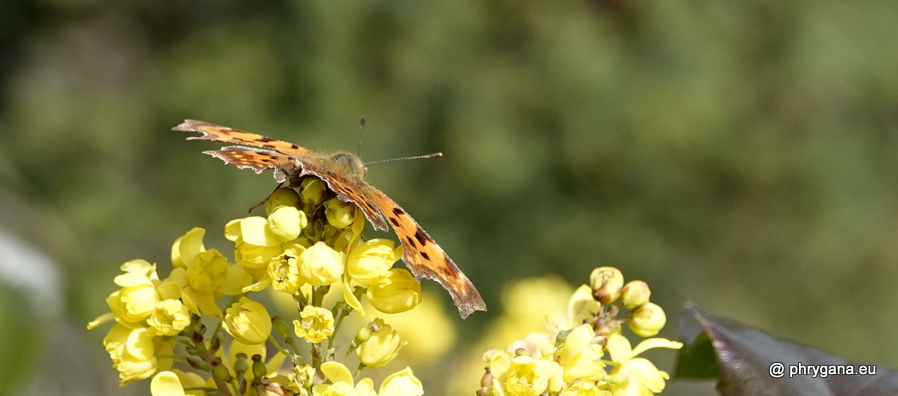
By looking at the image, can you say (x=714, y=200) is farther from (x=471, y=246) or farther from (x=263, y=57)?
(x=263, y=57)

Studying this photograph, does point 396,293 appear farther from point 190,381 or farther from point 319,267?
point 190,381

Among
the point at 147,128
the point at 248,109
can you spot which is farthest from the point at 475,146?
the point at 147,128

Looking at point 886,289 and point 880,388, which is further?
point 886,289

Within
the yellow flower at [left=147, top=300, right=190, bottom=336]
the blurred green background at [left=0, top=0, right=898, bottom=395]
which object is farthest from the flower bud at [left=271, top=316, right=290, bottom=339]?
the blurred green background at [left=0, top=0, right=898, bottom=395]

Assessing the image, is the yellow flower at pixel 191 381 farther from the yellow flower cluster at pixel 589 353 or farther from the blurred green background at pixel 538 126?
the blurred green background at pixel 538 126

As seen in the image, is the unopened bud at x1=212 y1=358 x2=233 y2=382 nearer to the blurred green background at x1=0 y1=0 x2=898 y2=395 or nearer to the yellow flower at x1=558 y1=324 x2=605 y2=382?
the yellow flower at x1=558 y1=324 x2=605 y2=382

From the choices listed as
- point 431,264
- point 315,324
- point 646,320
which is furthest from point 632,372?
point 315,324
